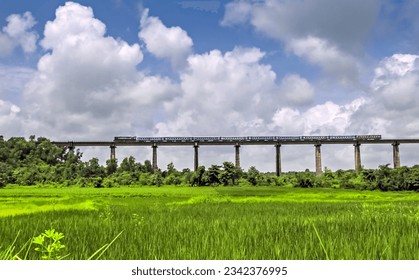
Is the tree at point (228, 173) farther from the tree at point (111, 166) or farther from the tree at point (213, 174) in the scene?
the tree at point (111, 166)

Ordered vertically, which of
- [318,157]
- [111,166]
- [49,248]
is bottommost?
[49,248]

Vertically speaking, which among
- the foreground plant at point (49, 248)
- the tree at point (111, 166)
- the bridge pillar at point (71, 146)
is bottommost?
the foreground plant at point (49, 248)

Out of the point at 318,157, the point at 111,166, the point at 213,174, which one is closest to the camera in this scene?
the point at 213,174

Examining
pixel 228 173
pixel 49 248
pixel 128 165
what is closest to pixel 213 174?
pixel 228 173

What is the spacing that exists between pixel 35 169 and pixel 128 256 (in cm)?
4501

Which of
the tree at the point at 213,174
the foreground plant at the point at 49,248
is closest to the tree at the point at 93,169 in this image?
the tree at the point at 213,174

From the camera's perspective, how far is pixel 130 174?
50156mm

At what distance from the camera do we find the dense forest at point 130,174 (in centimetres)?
4066

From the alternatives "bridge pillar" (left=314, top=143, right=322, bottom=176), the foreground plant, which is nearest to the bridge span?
"bridge pillar" (left=314, top=143, right=322, bottom=176)

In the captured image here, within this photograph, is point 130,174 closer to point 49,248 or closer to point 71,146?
point 71,146

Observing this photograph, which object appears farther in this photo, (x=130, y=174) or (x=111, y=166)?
(x=111, y=166)

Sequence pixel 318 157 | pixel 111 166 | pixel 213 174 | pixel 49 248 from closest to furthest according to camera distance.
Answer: pixel 49 248, pixel 213 174, pixel 111 166, pixel 318 157
